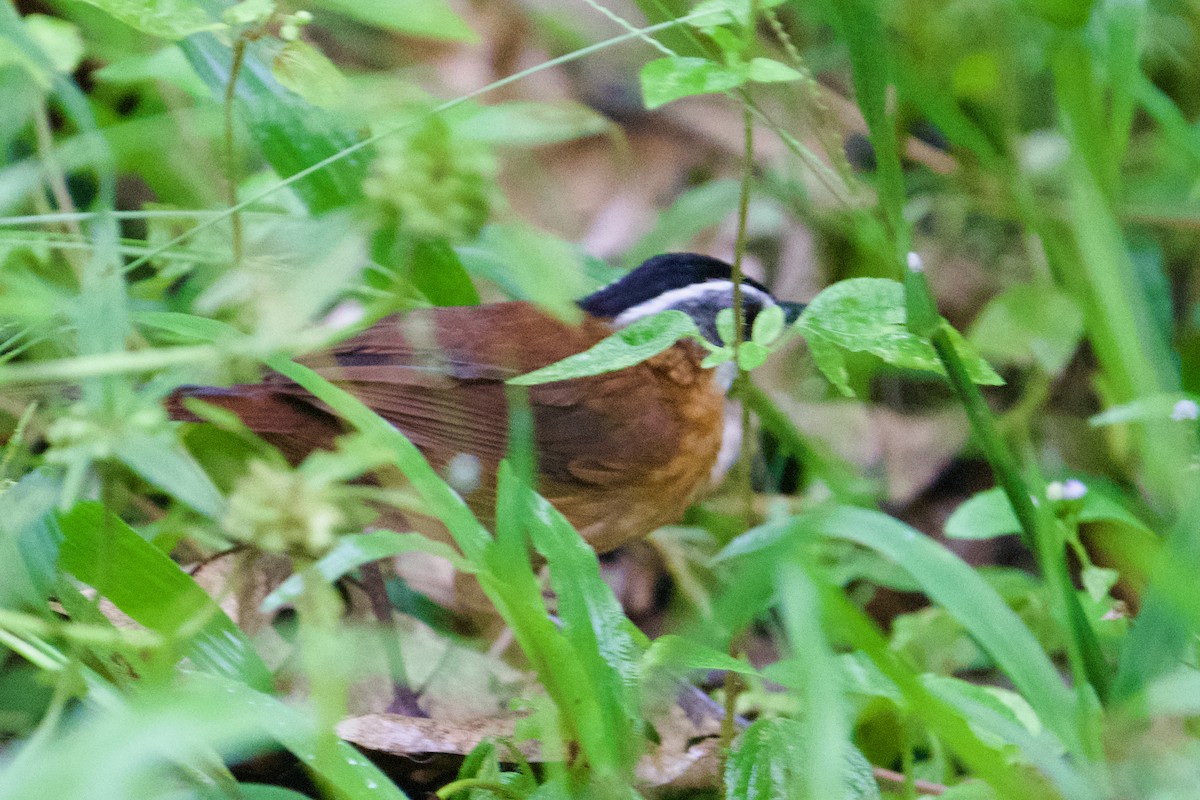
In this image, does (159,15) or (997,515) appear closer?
(159,15)

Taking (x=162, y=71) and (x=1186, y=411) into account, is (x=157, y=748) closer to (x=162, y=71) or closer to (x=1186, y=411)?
(x=1186, y=411)

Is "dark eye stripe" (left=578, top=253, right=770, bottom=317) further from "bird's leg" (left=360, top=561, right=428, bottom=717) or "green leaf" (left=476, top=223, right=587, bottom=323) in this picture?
"green leaf" (left=476, top=223, right=587, bottom=323)

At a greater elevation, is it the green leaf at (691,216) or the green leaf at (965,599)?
the green leaf at (965,599)

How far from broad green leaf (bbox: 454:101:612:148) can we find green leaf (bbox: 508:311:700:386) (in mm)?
399

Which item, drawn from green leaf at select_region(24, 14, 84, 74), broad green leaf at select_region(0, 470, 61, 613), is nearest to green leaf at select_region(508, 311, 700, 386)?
broad green leaf at select_region(0, 470, 61, 613)

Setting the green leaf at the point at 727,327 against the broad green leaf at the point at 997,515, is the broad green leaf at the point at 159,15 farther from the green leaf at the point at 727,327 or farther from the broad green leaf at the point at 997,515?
the broad green leaf at the point at 997,515

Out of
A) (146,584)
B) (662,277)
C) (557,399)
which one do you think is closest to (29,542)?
(146,584)

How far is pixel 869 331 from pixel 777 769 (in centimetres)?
64

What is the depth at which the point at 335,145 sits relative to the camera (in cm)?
244

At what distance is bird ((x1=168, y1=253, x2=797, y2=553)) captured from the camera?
109 inches

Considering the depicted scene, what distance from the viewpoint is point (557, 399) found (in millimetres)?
2996

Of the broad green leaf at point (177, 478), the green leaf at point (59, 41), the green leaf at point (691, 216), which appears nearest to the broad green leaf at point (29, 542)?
the broad green leaf at point (177, 478)

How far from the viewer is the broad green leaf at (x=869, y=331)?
1.65 m

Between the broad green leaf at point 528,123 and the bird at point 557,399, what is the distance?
439 mm
